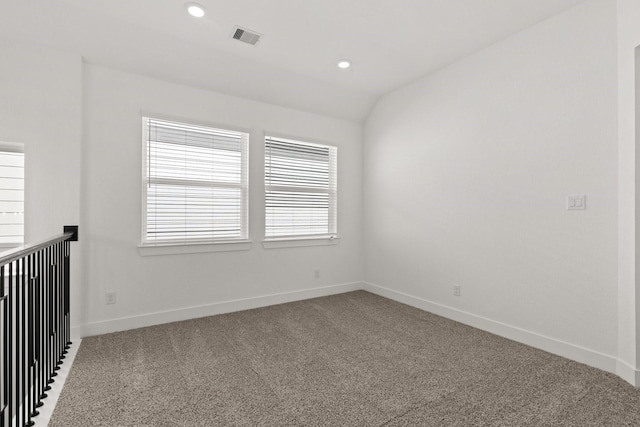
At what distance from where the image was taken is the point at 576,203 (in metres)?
2.54

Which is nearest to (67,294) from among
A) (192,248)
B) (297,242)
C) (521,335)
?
(192,248)

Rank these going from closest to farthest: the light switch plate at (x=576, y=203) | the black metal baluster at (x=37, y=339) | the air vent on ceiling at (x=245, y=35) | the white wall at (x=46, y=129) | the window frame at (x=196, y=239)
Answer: the black metal baluster at (x=37, y=339) < the light switch plate at (x=576, y=203) < the white wall at (x=46, y=129) < the air vent on ceiling at (x=245, y=35) < the window frame at (x=196, y=239)

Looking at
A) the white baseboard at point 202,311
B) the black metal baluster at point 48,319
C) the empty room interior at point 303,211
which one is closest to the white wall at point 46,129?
the empty room interior at point 303,211

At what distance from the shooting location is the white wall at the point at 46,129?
2652 millimetres

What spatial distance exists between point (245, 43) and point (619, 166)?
3.20 meters

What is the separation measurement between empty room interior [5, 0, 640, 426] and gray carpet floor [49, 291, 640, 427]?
0.06ft

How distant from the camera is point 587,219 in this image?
8.16ft

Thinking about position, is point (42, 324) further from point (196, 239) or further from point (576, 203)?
point (576, 203)

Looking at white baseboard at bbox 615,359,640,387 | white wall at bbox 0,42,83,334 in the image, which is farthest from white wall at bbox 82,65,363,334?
white baseboard at bbox 615,359,640,387

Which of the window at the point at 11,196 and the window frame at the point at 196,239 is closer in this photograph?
the window at the point at 11,196

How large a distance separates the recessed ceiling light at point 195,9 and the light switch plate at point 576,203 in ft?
10.8

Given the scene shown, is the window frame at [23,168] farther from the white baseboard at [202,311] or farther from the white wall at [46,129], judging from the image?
the white baseboard at [202,311]

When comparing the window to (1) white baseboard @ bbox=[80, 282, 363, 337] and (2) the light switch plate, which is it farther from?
(2) the light switch plate

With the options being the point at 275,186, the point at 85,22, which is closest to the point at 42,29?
the point at 85,22
